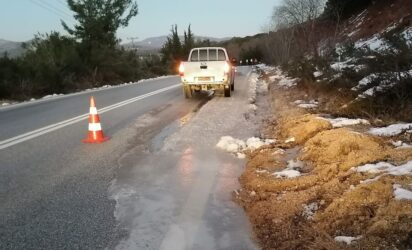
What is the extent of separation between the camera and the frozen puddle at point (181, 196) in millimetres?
4219

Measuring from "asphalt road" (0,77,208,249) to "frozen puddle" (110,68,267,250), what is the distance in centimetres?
21

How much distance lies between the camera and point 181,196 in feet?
17.6

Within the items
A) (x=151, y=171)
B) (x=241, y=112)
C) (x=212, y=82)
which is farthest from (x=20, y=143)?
(x=212, y=82)

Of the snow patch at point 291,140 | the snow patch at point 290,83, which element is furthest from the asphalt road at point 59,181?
the snow patch at point 290,83

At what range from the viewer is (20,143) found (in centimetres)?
841

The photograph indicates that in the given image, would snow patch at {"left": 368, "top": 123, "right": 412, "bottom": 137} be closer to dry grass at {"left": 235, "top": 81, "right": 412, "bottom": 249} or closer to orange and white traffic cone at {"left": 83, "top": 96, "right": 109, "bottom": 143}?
dry grass at {"left": 235, "top": 81, "right": 412, "bottom": 249}

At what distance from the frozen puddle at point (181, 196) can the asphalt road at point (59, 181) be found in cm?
21

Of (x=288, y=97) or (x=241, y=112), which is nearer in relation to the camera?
(x=241, y=112)

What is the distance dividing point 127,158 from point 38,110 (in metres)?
7.87

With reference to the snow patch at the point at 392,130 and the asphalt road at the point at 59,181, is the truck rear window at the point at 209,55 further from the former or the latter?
the snow patch at the point at 392,130

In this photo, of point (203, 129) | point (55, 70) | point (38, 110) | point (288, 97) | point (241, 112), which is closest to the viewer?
point (203, 129)

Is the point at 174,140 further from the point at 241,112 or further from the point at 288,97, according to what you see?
the point at 288,97

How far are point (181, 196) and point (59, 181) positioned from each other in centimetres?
172

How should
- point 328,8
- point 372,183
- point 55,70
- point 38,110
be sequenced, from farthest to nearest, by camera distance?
1. point 328,8
2. point 55,70
3. point 38,110
4. point 372,183
